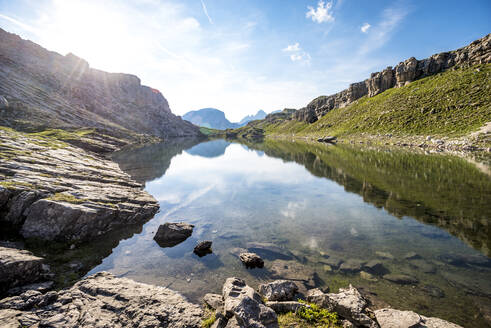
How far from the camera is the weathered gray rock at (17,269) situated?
10.2 metres

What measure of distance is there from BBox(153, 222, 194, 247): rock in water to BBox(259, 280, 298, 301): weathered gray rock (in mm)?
9697

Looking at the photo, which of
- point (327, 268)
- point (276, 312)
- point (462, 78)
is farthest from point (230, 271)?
point (462, 78)

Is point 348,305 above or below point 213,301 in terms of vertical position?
above

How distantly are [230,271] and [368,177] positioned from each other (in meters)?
32.8

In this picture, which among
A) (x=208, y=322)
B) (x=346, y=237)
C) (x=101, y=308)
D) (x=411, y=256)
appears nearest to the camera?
(x=208, y=322)

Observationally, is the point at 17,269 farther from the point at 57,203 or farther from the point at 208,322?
the point at 208,322

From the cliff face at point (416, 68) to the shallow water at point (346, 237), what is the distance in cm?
11594

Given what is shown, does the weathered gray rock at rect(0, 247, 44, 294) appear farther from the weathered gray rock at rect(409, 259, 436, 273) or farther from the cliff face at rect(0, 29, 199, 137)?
the cliff face at rect(0, 29, 199, 137)

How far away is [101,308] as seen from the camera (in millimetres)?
9680

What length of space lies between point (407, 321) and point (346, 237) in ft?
32.4

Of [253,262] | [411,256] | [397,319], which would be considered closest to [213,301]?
[253,262]

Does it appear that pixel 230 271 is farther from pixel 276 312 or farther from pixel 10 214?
pixel 10 214

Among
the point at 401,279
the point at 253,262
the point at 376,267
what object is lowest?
the point at 253,262

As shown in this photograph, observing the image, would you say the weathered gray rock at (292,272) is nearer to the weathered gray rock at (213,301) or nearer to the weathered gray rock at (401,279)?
the weathered gray rock at (213,301)
